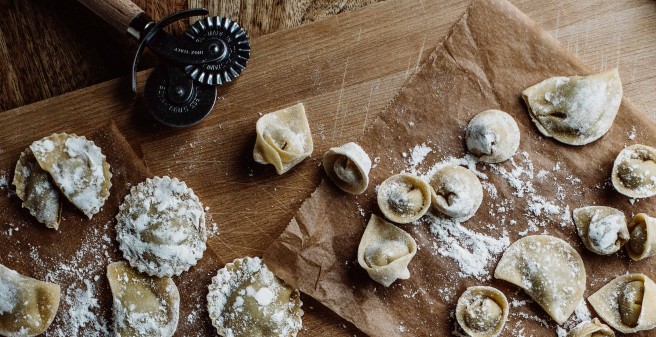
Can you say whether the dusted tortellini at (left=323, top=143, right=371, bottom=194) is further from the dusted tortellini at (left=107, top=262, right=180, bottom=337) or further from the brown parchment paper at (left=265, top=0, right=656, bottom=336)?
the dusted tortellini at (left=107, top=262, right=180, bottom=337)

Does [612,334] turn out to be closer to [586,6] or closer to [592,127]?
[592,127]

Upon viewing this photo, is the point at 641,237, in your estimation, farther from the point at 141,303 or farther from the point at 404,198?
the point at 141,303

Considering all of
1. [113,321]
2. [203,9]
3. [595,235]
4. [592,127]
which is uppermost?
[203,9]

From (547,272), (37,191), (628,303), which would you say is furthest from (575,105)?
(37,191)

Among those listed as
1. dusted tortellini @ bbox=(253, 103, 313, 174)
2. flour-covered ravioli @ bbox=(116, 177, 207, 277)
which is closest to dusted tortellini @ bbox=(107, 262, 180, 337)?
flour-covered ravioli @ bbox=(116, 177, 207, 277)

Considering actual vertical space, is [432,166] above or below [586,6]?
below

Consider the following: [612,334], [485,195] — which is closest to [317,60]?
[485,195]

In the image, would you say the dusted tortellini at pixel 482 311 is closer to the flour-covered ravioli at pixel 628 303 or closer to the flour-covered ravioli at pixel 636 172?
the flour-covered ravioli at pixel 628 303
